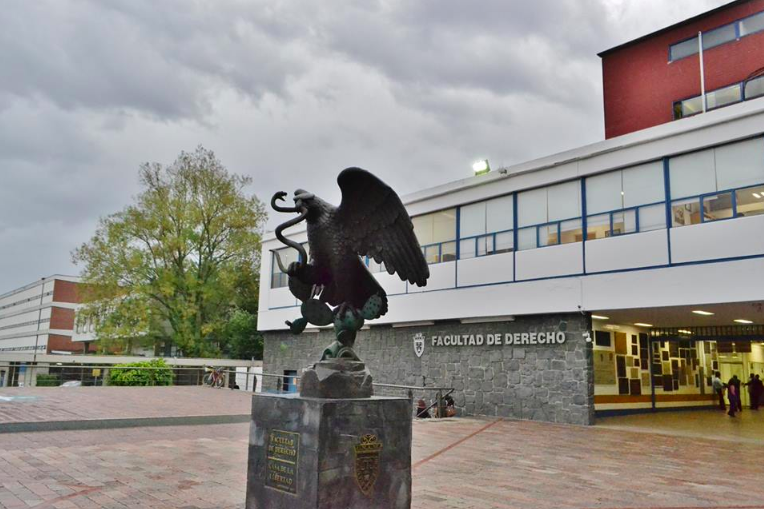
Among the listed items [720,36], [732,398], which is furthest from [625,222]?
[720,36]

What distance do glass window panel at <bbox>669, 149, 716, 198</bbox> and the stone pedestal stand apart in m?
11.5

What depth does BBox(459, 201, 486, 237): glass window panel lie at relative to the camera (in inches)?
722

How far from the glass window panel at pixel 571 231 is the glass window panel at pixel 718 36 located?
412 inches

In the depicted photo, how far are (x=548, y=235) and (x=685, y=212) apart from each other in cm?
358

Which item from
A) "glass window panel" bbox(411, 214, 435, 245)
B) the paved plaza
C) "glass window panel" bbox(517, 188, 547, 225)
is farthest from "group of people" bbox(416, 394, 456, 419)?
"glass window panel" bbox(411, 214, 435, 245)

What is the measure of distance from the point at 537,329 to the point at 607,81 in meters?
Answer: 13.0

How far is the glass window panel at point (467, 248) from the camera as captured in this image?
1841 cm

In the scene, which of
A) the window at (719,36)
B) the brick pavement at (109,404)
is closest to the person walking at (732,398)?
the window at (719,36)

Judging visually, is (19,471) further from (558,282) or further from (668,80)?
(668,80)

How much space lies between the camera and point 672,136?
14.3 metres

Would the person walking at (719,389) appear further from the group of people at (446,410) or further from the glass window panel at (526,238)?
the group of people at (446,410)

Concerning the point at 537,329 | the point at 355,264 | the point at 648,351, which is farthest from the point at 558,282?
the point at 355,264

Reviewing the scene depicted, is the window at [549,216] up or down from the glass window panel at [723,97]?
A: down

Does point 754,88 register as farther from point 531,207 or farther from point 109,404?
point 109,404
